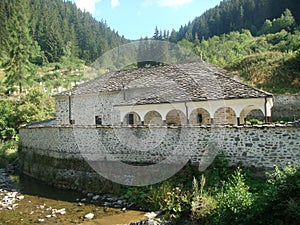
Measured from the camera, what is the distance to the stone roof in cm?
1681

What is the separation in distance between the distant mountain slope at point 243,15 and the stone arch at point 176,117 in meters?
55.3

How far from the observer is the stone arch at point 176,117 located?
1895 centimetres

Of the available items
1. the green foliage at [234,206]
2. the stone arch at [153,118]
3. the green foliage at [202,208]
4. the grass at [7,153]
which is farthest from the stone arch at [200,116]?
the grass at [7,153]

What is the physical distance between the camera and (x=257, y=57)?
34688mm

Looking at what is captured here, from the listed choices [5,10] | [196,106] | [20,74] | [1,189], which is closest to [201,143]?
[196,106]

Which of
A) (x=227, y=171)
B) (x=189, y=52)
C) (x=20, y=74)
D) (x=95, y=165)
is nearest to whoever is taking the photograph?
(x=227, y=171)

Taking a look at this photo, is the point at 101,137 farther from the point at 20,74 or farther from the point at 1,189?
the point at 20,74

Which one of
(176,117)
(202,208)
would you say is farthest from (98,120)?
(202,208)

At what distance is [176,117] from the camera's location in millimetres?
19219

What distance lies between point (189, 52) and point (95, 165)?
58875mm

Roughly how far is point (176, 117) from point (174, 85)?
6.87 feet

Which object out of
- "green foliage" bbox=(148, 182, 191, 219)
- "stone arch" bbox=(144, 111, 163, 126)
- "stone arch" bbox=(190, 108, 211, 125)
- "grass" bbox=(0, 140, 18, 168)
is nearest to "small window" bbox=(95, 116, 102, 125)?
"stone arch" bbox=(144, 111, 163, 126)

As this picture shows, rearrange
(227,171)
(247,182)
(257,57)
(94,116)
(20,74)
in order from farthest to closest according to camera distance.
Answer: (20,74), (257,57), (94,116), (227,171), (247,182)

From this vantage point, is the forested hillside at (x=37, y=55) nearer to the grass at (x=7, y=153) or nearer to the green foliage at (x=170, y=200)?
the grass at (x=7, y=153)
